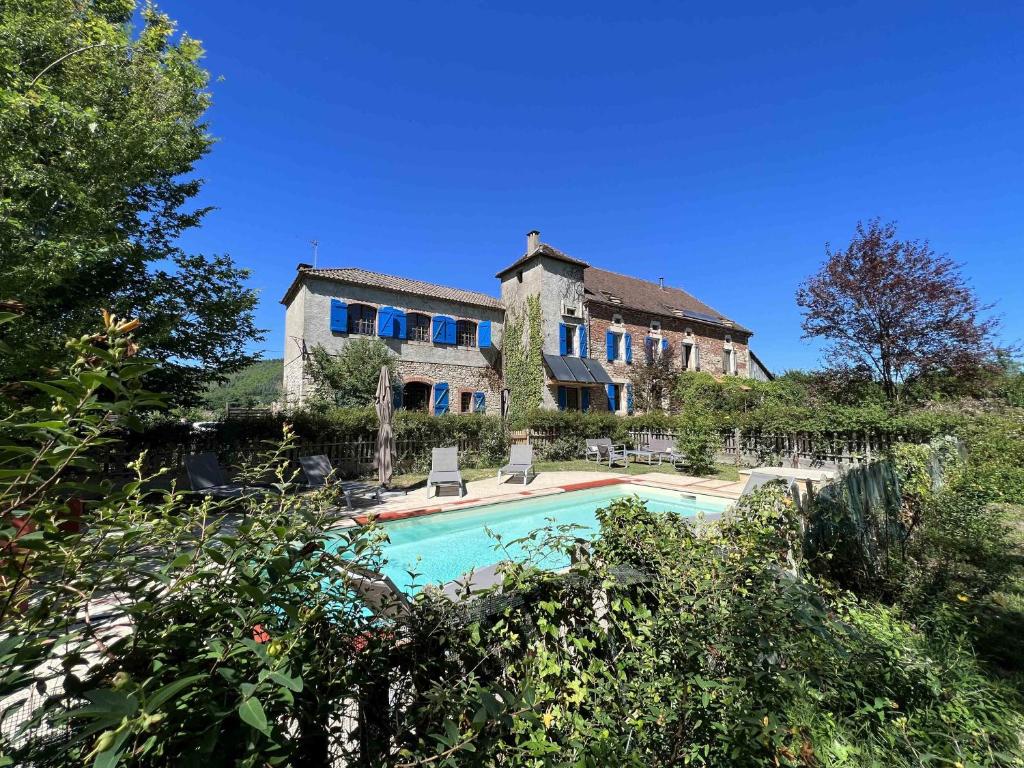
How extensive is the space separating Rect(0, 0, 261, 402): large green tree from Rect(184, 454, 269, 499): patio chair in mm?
2351

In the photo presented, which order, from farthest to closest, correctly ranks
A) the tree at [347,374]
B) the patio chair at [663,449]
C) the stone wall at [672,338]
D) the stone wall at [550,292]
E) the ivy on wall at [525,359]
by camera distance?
the stone wall at [672,338], the stone wall at [550,292], the ivy on wall at [525,359], the tree at [347,374], the patio chair at [663,449]

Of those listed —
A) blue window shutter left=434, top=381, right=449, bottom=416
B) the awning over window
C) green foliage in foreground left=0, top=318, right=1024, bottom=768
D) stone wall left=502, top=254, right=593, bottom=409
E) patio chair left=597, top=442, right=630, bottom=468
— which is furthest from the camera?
stone wall left=502, top=254, right=593, bottom=409

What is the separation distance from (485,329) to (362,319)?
5.98m

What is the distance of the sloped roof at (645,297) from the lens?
23.3 meters

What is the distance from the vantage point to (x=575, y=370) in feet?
Answer: 66.3

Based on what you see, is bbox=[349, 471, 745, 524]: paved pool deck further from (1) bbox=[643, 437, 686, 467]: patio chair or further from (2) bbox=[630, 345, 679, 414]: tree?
(2) bbox=[630, 345, 679, 414]: tree

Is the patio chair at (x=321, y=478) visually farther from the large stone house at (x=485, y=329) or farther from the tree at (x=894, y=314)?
the tree at (x=894, y=314)

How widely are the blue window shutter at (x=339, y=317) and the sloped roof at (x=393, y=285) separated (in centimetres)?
95

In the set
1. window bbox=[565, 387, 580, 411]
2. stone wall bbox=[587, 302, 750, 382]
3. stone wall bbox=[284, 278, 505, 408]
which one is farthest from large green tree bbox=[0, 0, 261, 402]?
stone wall bbox=[587, 302, 750, 382]

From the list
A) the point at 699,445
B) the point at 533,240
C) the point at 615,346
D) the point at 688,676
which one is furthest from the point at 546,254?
the point at 688,676

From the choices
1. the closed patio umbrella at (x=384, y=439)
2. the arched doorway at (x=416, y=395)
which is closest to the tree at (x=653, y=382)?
the arched doorway at (x=416, y=395)

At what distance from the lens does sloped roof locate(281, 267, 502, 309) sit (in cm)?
1672

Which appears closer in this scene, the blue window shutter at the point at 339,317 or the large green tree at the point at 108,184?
the large green tree at the point at 108,184

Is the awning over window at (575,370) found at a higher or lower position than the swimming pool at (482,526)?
higher
